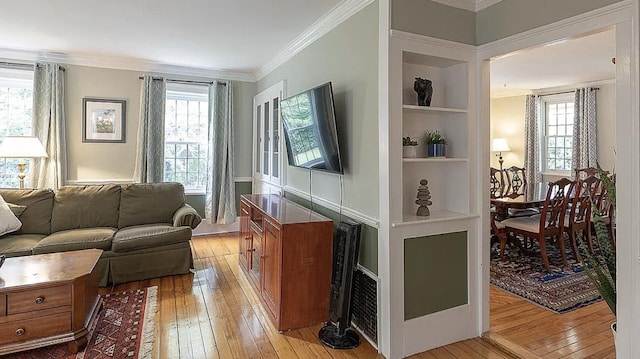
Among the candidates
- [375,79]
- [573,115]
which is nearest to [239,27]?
[375,79]

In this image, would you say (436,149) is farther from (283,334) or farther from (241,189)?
(241,189)

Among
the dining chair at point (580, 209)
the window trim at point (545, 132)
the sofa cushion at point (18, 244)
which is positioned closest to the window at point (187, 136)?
the sofa cushion at point (18, 244)

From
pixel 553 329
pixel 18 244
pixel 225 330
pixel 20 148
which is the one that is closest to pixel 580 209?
pixel 553 329

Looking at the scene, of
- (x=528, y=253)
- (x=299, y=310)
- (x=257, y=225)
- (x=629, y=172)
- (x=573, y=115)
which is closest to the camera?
(x=629, y=172)

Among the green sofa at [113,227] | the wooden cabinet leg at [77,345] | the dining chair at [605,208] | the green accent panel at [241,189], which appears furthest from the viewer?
the green accent panel at [241,189]

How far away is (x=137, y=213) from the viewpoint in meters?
3.98

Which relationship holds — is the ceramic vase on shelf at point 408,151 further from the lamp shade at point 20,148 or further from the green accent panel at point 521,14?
the lamp shade at point 20,148

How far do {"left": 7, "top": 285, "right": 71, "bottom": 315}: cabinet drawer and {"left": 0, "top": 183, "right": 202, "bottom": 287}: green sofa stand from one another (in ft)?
3.60

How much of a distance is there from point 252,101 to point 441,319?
426 centimetres

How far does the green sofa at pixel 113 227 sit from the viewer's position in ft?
11.0

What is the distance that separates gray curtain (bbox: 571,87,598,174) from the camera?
225 inches

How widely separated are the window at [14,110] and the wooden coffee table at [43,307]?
9.23 ft

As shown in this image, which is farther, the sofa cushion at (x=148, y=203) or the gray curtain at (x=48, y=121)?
the gray curtain at (x=48, y=121)

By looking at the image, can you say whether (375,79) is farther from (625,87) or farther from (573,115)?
(573,115)
